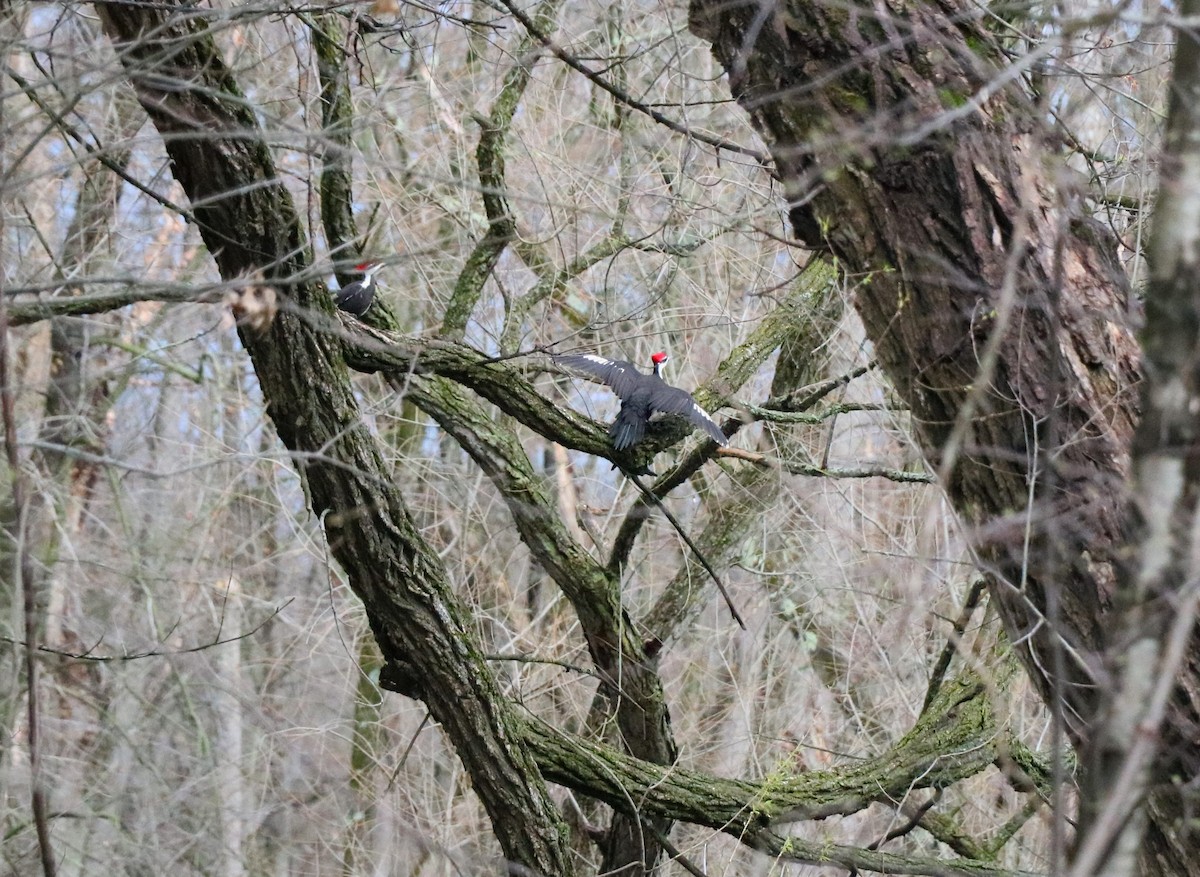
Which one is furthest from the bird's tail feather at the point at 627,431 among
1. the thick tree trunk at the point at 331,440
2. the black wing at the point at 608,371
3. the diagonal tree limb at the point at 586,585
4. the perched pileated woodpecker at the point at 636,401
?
the thick tree trunk at the point at 331,440

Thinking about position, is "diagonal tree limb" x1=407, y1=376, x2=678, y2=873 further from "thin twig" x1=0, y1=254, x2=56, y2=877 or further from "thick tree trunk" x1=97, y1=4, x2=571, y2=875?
"thin twig" x1=0, y1=254, x2=56, y2=877

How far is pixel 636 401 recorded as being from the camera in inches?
170

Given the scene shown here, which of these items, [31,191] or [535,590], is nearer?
[31,191]

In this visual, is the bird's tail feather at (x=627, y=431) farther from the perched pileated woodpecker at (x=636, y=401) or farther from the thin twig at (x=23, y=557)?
the thin twig at (x=23, y=557)

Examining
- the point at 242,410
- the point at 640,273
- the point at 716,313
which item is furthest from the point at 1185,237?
the point at 242,410

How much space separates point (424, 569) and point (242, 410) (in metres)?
4.92

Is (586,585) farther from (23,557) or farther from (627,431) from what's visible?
(23,557)

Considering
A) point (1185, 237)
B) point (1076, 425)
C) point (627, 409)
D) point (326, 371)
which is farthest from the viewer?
point (627, 409)

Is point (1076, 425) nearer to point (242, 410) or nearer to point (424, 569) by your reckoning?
point (424, 569)

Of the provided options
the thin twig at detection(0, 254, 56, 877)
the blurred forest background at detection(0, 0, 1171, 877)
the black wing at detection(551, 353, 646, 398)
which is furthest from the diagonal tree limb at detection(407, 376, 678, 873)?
the thin twig at detection(0, 254, 56, 877)

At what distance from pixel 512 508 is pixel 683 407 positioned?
2.47 ft

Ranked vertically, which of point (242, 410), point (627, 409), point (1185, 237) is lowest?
point (1185, 237)

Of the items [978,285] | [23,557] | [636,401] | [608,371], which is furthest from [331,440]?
[608,371]

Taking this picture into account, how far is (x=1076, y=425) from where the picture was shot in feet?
8.74
